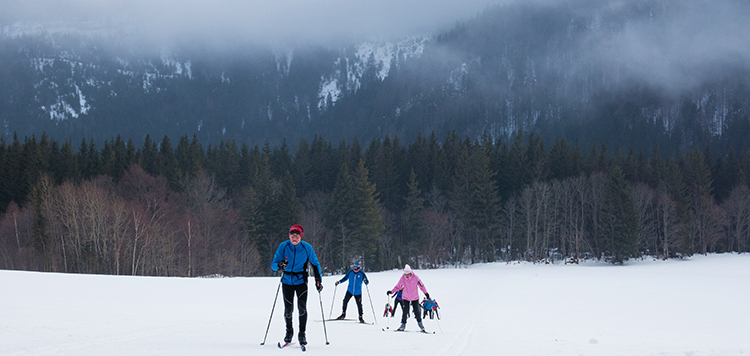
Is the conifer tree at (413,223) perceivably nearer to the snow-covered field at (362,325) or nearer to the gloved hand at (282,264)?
the snow-covered field at (362,325)

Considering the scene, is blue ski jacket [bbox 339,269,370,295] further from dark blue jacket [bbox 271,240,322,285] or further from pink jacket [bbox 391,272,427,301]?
dark blue jacket [bbox 271,240,322,285]

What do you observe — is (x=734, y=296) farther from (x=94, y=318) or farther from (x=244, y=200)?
(x=244, y=200)

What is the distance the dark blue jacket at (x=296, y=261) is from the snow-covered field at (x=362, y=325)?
1.31 meters

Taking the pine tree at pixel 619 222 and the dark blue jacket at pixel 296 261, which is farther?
the pine tree at pixel 619 222

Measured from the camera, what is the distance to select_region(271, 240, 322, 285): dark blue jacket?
29.7ft

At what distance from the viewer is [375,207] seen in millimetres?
65250

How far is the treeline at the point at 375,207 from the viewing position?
4994 centimetres

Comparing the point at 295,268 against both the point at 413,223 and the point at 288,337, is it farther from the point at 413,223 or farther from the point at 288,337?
the point at 413,223

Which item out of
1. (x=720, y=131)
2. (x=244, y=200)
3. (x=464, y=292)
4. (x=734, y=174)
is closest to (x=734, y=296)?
(x=464, y=292)

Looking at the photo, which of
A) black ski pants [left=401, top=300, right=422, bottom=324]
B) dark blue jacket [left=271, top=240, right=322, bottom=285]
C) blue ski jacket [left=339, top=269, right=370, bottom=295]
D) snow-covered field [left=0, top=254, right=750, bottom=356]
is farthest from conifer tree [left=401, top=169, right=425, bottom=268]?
dark blue jacket [left=271, top=240, right=322, bottom=285]

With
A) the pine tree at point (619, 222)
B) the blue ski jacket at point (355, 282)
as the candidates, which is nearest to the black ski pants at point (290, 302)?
the blue ski jacket at point (355, 282)

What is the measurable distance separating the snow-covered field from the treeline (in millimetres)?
26408

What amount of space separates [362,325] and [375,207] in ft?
168

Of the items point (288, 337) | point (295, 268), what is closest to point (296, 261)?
point (295, 268)
